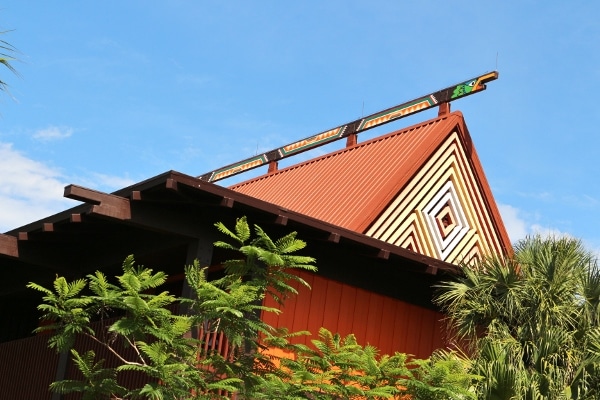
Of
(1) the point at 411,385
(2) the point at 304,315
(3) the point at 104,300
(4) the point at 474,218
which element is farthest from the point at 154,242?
(4) the point at 474,218

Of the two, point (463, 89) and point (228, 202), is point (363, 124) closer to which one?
point (463, 89)

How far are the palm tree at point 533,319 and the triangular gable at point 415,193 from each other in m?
2.92

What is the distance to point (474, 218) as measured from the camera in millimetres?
17812

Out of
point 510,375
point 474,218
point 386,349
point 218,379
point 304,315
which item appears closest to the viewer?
point 218,379

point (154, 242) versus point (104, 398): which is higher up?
point (154, 242)

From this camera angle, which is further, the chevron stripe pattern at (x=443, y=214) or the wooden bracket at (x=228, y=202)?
the chevron stripe pattern at (x=443, y=214)

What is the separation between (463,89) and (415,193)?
2157 millimetres

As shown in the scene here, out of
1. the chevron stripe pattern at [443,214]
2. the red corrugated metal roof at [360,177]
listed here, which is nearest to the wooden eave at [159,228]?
the red corrugated metal roof at [360,177]

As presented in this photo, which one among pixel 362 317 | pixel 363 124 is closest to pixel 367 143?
pixel 363 124

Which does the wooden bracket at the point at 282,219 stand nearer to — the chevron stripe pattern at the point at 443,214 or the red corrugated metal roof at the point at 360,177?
the red corrugated metal roof at the point at 360,177

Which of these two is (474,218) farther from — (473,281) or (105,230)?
(105,230)

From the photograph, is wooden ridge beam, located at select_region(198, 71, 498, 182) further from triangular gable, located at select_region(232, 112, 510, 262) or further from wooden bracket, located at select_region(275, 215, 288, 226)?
wooden bracket, located at select_region(275, 215, 288, 226)

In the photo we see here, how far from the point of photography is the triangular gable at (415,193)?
53.1 ft

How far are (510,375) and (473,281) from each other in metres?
1.78
